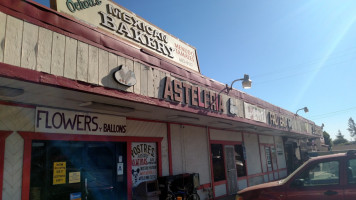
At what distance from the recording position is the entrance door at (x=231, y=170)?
12.2m

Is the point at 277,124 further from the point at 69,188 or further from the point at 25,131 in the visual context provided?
the point at 25,131

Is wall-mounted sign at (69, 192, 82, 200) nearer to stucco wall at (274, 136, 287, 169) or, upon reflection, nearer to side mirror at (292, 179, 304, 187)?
side mirror at (292, 179, 304, 187)

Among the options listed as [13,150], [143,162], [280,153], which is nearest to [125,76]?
[13,150]

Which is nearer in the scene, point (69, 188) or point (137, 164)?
point (69, 188)

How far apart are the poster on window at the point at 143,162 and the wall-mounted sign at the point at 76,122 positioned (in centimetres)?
85

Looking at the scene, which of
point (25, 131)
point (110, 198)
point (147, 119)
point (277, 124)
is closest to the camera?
point (25, 131)

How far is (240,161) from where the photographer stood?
45.2 feet

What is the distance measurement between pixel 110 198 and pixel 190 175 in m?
2.77

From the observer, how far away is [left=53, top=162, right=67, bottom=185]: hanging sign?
6.12m

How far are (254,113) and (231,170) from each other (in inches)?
119

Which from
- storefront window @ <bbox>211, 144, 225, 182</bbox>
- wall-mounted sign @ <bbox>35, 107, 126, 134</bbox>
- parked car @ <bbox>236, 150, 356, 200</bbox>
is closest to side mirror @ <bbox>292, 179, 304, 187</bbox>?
parked car @ <bbox>236, 150, 356, 200</bbox>

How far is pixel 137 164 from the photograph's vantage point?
26.5ft

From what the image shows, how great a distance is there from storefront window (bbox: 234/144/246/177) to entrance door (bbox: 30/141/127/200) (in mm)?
7433

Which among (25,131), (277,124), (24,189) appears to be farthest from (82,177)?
(277,124)
